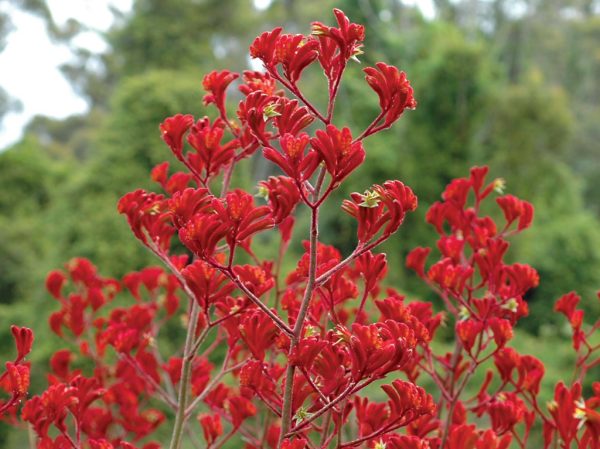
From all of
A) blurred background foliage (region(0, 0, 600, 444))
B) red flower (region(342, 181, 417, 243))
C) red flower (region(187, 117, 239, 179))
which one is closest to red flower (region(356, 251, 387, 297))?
red flower (region(342, 181, 417, 243))

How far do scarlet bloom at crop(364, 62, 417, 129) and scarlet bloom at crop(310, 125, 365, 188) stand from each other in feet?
0.21

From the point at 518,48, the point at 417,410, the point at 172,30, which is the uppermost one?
the point at 518,48

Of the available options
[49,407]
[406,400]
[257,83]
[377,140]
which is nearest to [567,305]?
[406,400]

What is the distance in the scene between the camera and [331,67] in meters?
0.75

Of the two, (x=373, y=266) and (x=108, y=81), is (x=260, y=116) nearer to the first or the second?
(x=373, y=266)

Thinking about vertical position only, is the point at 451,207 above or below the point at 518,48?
below

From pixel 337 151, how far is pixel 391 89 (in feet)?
0.35

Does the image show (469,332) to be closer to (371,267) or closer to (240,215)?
(371,267)

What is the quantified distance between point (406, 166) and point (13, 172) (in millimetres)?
4491

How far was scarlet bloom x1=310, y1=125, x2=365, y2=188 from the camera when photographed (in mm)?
665

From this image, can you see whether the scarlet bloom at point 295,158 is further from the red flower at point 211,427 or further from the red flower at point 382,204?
the red flower at point 211,427

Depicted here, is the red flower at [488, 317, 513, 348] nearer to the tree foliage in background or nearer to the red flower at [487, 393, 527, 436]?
the red flower at [487, 393, 527, 436]

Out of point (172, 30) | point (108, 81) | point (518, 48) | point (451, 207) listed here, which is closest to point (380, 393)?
point (451, 207)

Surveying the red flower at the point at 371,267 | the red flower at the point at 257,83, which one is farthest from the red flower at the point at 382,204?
the red flower at the point at 257,83
